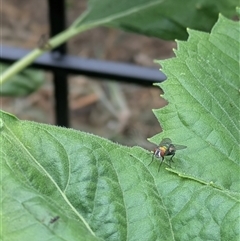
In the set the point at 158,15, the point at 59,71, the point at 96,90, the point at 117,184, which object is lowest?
the point at 117,184

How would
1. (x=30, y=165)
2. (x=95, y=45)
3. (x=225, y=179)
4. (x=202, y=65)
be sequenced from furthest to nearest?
(x=95, y=45)
(x=202, y=65)
(x=225, y=179)
(x=30, y=165)

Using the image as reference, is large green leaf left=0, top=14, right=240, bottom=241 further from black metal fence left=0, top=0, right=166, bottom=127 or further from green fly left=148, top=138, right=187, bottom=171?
black metal fence left=0, top=0, right=166, bottom=127

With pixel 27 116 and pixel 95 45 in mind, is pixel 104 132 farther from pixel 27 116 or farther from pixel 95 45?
pixel 95 45

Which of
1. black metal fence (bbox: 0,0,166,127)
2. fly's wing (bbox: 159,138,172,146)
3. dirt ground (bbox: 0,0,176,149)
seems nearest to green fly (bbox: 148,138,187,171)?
fly's wing (bbox: 159,138,172,146)

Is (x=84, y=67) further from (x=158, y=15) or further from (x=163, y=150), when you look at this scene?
(x=163, y=150)

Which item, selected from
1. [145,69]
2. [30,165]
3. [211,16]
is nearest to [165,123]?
[30,165]

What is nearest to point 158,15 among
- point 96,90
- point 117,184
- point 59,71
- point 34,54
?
point 34,54
